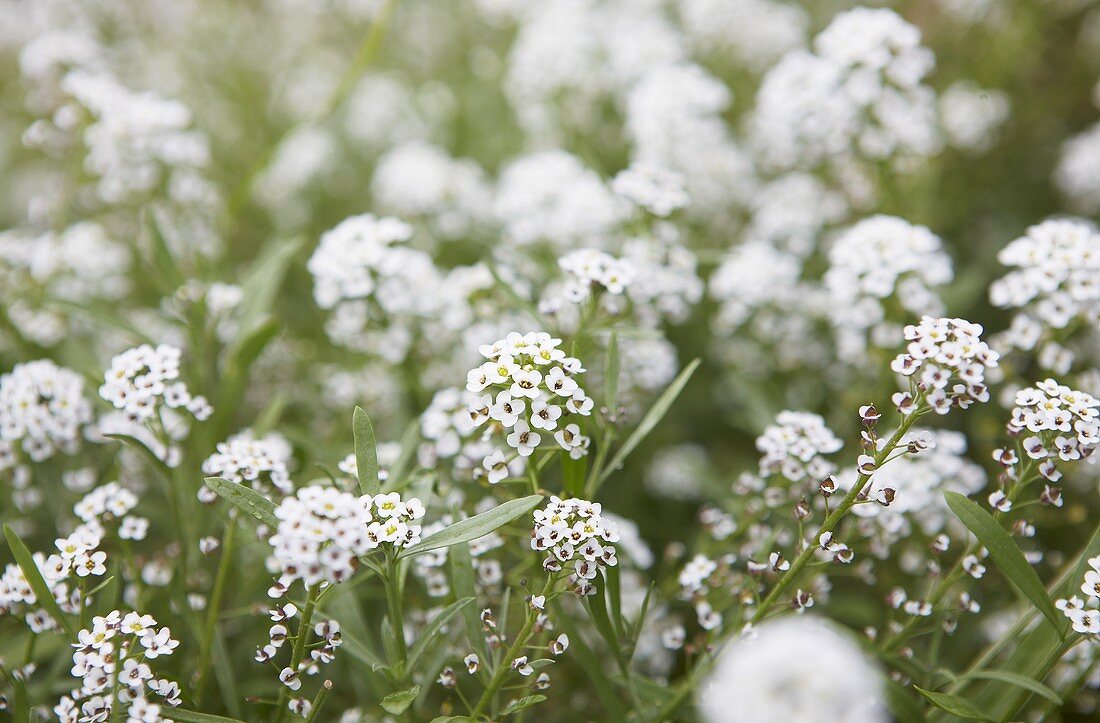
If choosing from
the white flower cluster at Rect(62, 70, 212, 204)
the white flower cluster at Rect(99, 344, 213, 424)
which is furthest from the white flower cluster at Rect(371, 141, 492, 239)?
the white flower cluster at Rect(99, 344, 213, 424)

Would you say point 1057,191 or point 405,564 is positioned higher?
point 1057,191

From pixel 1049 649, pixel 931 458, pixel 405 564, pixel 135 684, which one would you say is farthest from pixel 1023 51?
pixel 135 684

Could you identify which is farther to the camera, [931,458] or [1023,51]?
[1023,51]

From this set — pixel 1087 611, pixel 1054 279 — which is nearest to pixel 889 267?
pixel 1054 279

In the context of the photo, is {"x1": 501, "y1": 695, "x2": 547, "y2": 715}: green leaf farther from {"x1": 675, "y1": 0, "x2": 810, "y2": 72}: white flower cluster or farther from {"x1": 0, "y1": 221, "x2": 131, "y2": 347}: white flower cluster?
{"x1": 675, "y1": 0, "x2": 810, "y2": 72}: white flower cluster

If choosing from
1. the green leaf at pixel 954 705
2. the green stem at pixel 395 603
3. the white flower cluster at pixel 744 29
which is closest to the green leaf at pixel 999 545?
the green leaf at pixel 954 705

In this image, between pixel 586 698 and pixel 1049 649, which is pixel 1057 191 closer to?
pixel 1049 649

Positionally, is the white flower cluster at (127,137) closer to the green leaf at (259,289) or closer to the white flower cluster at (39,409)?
the green leaf at (259,289)
